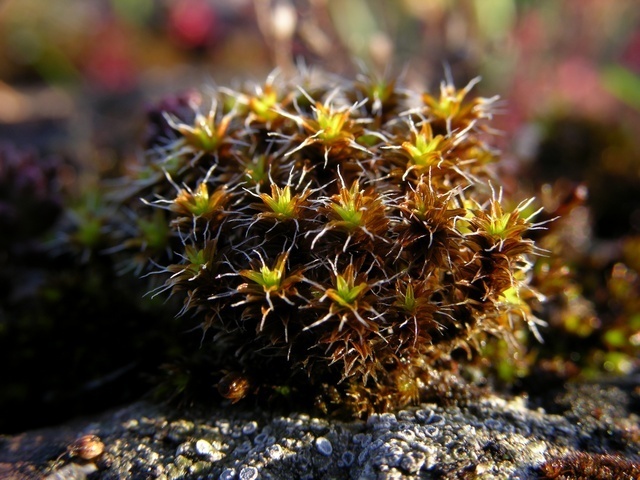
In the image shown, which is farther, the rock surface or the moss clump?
the moss clump

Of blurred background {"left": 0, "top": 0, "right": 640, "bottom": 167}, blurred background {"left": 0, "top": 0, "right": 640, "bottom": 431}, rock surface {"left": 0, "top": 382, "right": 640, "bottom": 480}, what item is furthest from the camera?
blurred background {"left": 0, "top": 0, "right": 640, "bottom": 167}

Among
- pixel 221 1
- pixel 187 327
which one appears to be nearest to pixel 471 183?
pixel 187 327

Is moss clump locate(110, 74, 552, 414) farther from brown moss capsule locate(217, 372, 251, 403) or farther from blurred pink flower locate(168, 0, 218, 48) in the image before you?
blurred pink flower locate(168, 0, 218, 48)

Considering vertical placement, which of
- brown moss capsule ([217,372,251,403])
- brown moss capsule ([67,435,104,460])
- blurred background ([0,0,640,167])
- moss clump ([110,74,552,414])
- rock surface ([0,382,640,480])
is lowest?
brown moss capsule ([67,435,104,460])

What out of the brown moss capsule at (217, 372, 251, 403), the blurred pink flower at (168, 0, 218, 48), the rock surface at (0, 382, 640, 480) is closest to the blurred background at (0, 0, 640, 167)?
the blurred pink flower at (168, 0, 218, 48)

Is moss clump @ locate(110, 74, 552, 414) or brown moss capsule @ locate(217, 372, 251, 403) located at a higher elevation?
moss clump @ locate(110, 74, 552, 414)

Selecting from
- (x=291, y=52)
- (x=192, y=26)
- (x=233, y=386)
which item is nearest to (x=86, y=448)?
(x=233, y=386)

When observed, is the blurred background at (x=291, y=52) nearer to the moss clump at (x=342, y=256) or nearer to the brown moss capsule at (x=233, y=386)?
the moss clump at (x=342, y=256)
